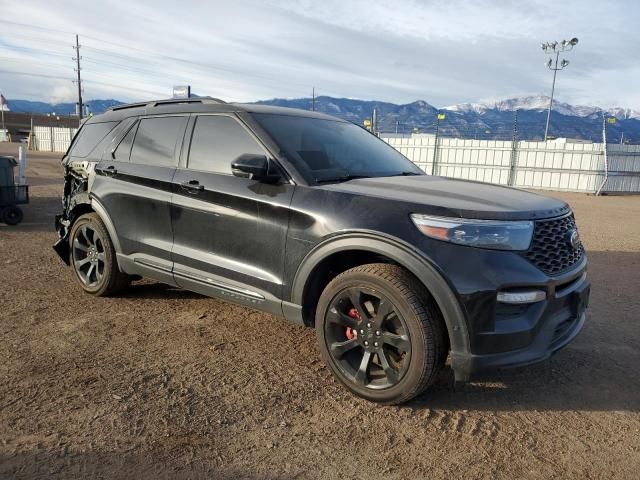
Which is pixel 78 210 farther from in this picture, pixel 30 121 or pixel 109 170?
pixel 30 121

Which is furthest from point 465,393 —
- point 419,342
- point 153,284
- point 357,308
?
point 153,284

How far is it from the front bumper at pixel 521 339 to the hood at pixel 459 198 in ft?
1.55

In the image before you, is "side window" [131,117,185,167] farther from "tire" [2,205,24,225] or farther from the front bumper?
"tire" [2,205,24,225]

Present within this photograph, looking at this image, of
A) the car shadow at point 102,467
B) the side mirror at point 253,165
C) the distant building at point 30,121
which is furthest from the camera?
the distant building at point 30,121

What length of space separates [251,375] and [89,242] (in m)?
2.51

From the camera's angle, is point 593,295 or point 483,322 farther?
point 593,295

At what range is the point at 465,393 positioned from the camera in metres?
3.33

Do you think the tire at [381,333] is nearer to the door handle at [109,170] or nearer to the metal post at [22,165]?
the door handle at [109,170]

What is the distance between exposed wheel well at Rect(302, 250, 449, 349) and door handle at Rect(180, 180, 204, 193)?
1189 mm

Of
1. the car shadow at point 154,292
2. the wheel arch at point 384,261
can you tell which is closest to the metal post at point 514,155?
the car shadow at point 154,292

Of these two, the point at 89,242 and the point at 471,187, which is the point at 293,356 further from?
the point at 89,242

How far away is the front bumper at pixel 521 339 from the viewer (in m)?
2.79

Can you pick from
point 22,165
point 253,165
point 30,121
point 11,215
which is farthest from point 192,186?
point 30,121

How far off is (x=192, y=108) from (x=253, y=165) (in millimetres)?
1223
